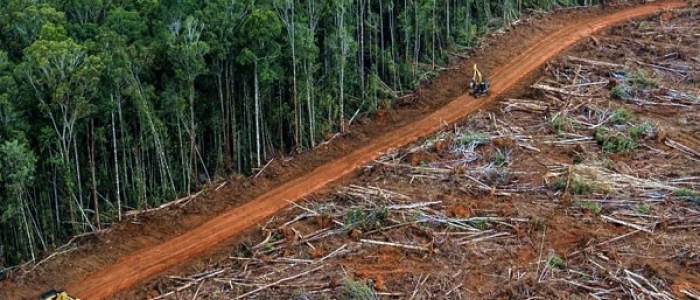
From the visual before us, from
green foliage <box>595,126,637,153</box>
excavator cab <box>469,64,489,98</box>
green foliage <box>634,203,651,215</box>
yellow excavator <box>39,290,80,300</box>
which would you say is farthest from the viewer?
excavator cab <box>469,64,489,98</box>

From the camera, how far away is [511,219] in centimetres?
2075

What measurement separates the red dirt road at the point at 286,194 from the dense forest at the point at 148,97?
1762 millimetres

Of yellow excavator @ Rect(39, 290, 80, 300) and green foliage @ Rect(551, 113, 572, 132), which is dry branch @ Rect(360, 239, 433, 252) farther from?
green foliage @ Rect(551, 113, 572, 132)

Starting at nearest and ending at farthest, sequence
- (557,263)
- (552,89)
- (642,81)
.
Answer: (557,263)
(552,89)
(642,81)

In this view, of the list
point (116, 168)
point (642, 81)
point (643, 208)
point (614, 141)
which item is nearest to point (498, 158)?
point (614, 141)

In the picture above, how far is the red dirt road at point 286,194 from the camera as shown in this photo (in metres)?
19.8

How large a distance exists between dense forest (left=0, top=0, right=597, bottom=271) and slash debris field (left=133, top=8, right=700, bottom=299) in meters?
3.76

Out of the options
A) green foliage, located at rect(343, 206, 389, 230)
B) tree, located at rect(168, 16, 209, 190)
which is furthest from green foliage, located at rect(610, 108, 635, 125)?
tree, located at rect(168, 16, 209, 190)

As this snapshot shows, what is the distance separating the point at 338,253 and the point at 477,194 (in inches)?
184

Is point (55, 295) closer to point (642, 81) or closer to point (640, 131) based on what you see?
point (640, 131)

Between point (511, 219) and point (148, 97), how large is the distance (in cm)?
1013

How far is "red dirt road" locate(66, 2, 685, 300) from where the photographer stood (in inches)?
778

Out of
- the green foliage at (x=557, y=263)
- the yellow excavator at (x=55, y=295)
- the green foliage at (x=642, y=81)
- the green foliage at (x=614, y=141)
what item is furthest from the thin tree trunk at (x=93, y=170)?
the green foliage at (x=642, y=81)

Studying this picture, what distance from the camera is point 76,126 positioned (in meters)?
20.8
